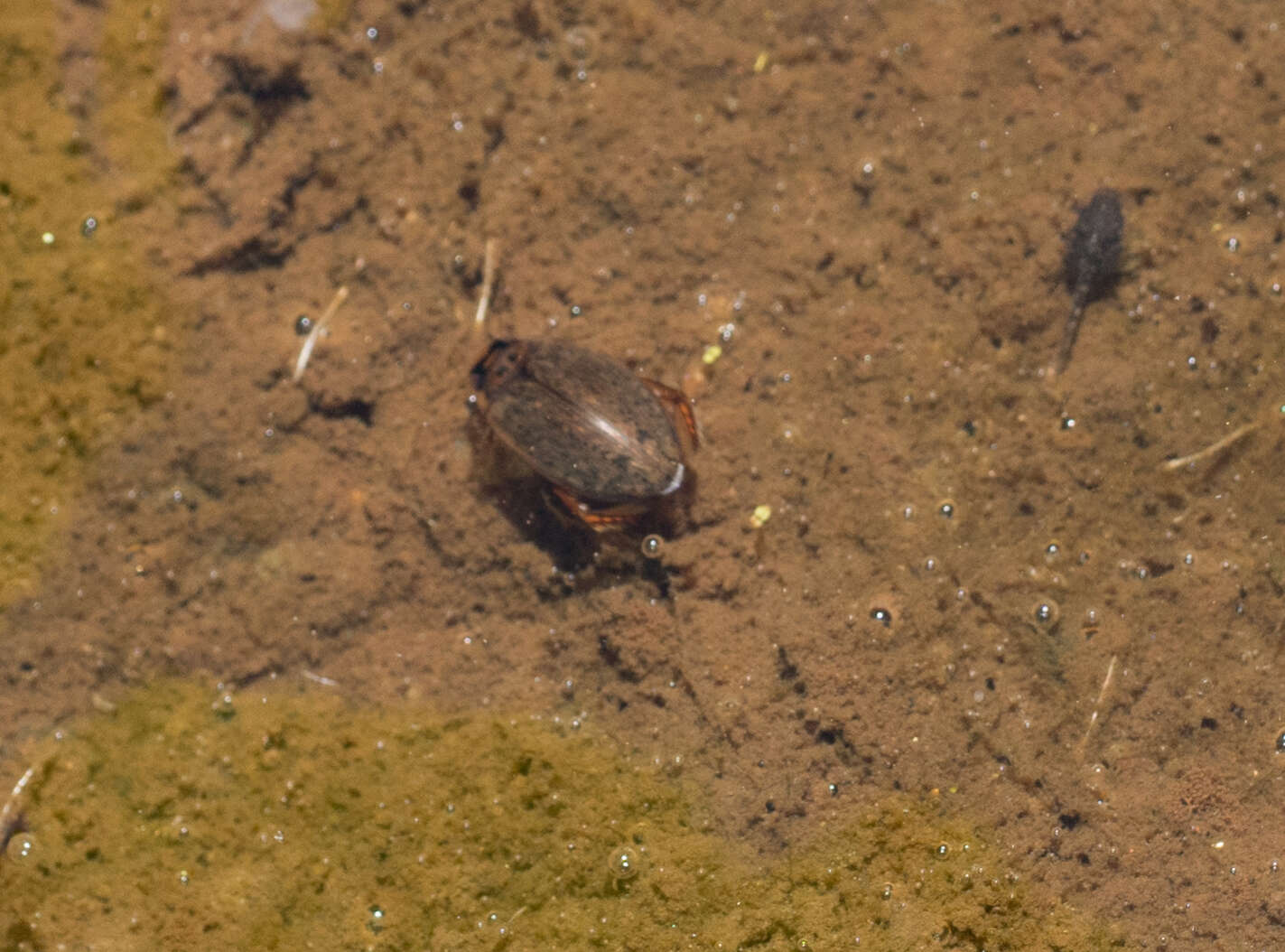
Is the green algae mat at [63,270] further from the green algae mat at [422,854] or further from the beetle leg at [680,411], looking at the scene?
the beetle leg at [680,411]

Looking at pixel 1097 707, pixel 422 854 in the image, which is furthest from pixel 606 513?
pixel 1097 707

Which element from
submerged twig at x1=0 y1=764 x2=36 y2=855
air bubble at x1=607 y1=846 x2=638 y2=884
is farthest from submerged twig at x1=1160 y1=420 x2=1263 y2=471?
submerged twig at x1=0 y1=764 x2=36 y2=855

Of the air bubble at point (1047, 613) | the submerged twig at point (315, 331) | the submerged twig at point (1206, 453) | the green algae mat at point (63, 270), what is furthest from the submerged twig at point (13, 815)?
the submerged twig at point (1206, 453)

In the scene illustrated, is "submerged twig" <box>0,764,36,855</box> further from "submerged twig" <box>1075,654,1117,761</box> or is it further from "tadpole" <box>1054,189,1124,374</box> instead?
"tadpole" <box>1054,189,1124,374</box>

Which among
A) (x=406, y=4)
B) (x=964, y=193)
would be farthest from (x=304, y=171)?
(x=964, y=193)

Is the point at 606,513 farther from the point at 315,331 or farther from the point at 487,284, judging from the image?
the point at 315,331
